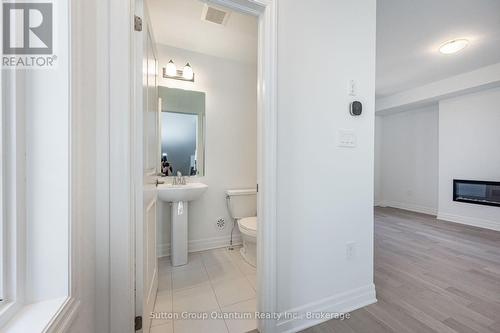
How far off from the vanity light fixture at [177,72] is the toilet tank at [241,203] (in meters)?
1.41

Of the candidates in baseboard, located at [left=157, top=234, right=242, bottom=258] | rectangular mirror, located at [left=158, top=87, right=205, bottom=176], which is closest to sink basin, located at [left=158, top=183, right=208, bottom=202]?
rectangular mirror, located at [left=158, top=87, right=205, bottom=176]

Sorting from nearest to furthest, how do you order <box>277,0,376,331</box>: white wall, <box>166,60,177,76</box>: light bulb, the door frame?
1. the door frame
2. <box>277,0,376,331</box>: white wall
3. <box>166,60,177,76</box>: light bulb

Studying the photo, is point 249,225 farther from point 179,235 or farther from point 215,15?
point 215,15

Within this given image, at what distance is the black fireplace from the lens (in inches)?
126

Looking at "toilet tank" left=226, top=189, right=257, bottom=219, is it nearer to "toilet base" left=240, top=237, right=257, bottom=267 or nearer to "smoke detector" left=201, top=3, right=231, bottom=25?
"toilet base" left=240, top=237, right=257, bottom=267

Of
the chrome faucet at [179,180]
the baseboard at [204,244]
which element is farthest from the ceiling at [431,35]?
the baseboard at [204,244]

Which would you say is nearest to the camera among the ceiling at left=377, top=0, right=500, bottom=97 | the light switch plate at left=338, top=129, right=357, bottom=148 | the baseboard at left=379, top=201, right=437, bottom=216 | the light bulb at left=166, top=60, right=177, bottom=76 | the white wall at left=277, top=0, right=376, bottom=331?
the white wall at left=277, top=0, right=376, bottom=331

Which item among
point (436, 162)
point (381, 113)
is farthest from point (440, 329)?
point (381, 113)

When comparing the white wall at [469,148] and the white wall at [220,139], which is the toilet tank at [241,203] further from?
the white wall at [469,148]

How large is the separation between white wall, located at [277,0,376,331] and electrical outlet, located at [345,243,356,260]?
22mm

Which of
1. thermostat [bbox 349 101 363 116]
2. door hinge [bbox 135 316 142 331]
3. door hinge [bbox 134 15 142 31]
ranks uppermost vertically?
door hinge [bbox 134 15 142 31]

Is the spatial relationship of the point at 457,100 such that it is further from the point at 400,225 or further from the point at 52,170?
the point at 52,170

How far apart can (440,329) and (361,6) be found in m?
2.22

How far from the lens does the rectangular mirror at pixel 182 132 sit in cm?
232
